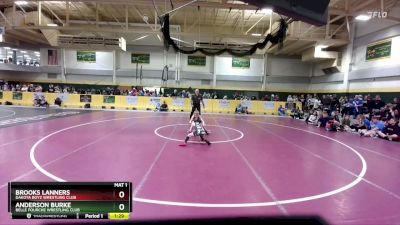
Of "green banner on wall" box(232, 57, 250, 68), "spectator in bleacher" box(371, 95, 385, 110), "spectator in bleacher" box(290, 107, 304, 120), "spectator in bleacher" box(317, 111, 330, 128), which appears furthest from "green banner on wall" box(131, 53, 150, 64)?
"spectator in bleacher" box(371, 95, 385, 110)

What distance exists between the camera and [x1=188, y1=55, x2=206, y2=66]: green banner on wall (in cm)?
3204

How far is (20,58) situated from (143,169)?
37.3 meters

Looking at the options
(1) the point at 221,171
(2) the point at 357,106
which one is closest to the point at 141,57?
(2) the point at 357,106

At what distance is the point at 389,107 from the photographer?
15344 mm

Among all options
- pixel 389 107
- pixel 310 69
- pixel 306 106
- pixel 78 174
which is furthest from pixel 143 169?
pixel 310 69

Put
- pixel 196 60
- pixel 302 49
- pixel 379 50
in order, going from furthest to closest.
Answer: pixel 196 60
pixel 302 49
pixel 379 50

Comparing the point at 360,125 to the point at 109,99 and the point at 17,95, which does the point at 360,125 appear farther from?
the point at 17,95

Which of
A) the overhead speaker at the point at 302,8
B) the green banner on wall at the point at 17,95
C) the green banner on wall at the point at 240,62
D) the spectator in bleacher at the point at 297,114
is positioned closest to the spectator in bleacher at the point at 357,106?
the spectator in bleacher at the point at 297,114

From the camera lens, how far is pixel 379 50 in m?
20.2

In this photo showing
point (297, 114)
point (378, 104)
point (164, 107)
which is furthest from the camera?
point (164, 107)

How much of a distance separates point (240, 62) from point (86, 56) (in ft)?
61.6

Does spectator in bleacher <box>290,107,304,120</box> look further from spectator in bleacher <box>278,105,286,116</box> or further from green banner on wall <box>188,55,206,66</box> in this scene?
green banner on wall <box>188,55,206,66</box>
